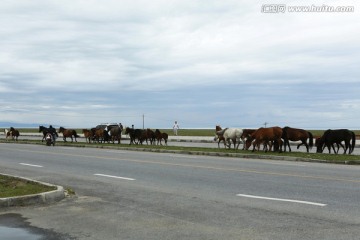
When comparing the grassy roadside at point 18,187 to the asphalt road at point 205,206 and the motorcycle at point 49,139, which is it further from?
the motorcycle at point 49,139

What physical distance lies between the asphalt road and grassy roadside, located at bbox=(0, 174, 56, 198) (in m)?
0.99

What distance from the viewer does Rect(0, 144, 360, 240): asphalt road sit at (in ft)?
26.3

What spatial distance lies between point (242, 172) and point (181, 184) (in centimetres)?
388

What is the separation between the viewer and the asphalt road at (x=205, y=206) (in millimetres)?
8016

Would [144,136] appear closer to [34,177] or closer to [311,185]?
[34,177]

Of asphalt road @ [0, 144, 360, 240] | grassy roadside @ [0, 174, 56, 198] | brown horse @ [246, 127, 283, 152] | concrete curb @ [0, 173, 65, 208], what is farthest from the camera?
brown horse @ [246, 127, 283, 152]

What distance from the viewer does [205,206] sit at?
10375 mm

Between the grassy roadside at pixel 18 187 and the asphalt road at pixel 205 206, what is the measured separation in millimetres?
993

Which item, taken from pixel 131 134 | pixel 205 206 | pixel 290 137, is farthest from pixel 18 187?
pixel 131 134

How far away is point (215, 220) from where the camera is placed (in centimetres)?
887

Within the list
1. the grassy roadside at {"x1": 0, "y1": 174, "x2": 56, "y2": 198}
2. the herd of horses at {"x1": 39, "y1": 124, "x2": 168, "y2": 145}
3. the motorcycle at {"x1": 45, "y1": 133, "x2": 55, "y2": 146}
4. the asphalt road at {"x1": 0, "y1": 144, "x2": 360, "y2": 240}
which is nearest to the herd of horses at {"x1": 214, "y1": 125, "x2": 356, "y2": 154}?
the asphalt road at {"x1": 0, "y1": 144, "x2": 360, "y2": 240}

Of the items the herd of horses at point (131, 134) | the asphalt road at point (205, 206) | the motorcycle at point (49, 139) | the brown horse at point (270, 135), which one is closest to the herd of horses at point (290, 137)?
the brown horse at point (270, 135)

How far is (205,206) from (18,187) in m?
5.62

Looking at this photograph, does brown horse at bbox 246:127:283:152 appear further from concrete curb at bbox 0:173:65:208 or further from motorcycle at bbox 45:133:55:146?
motorcycle at bbox 45:133:55:146
